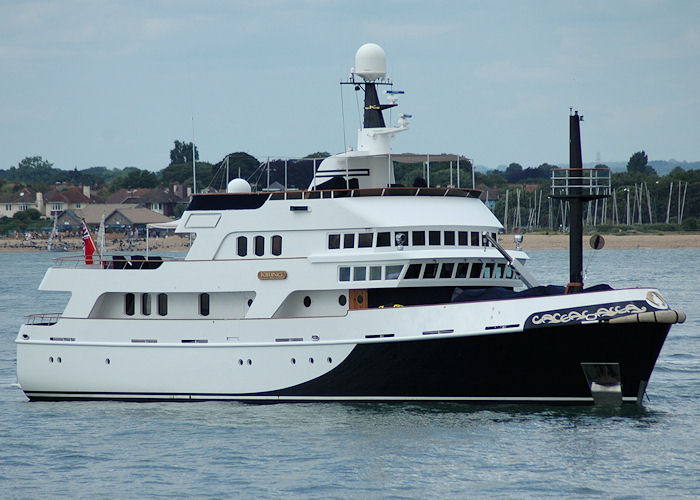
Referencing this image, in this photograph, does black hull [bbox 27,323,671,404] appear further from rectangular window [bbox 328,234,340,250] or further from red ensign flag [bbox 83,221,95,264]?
red ensign flag [bbox 83,221,95,264]

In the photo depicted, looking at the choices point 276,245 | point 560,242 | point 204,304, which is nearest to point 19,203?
point 560,242

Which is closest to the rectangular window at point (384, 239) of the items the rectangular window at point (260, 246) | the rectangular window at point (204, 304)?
the rectangular window at point (260, 246)

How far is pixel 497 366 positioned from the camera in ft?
77.5

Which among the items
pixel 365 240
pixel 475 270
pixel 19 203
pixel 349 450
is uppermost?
pixel 19 203

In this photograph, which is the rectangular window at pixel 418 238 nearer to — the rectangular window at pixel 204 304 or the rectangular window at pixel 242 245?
the rectangular window at pixel 242 245

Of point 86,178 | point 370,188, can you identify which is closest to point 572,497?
point 370,188

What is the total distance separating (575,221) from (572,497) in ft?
23.4

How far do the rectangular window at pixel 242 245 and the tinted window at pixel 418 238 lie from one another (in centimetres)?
383

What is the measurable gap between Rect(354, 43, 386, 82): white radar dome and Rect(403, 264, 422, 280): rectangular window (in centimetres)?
580

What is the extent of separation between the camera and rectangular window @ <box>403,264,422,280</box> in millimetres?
24641

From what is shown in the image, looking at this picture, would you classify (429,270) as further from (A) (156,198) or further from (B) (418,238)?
(A) (156,198)

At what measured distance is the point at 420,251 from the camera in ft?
80.1

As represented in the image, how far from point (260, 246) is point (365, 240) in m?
2.45

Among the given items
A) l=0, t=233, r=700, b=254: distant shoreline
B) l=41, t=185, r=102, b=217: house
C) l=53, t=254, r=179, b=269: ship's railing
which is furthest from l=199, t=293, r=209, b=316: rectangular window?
l=41, t=185, r=102, b=217: house
